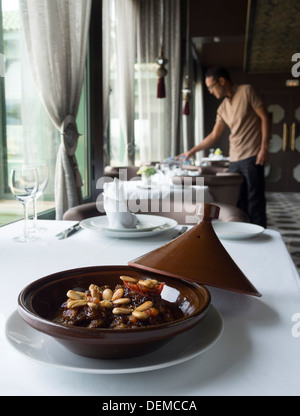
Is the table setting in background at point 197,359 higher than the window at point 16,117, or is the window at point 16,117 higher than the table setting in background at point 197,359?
the window at point 16,117

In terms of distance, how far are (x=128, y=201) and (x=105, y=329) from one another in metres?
1.84

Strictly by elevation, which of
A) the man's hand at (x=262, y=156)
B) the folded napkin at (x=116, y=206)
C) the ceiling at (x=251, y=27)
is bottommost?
the folded napkin at (x=116, y=206)

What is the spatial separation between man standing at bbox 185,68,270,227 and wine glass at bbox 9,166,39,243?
9.51 ft

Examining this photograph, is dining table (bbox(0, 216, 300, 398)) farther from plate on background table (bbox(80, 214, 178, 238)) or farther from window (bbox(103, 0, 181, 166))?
window (bbox(103, 0, 181, 166))

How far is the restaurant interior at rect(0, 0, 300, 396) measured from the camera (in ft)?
1.59

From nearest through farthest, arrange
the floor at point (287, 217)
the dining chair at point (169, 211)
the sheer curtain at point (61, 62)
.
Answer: the dining chair at point (169, 211) < the sheer curtain at point (61, 62) < the floor at point (287, 217)

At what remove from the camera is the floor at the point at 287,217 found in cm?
451

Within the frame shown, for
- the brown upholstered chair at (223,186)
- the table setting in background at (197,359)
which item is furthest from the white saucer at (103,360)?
the brown upholstered chair at (223,186)

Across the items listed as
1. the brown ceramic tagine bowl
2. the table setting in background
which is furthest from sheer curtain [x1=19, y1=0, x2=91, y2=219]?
the brown ceramic tagine bowl

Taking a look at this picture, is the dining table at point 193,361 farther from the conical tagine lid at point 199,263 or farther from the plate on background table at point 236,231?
the plate on background table at point 236,231

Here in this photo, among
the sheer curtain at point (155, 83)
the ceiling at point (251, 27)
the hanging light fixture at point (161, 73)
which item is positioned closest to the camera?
the hanging light fixture at point (161, 73)

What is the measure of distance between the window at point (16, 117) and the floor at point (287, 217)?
7.76ft

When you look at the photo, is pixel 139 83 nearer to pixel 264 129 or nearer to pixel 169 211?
pixel 264 129

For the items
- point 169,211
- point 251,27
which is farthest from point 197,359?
point 251,27
